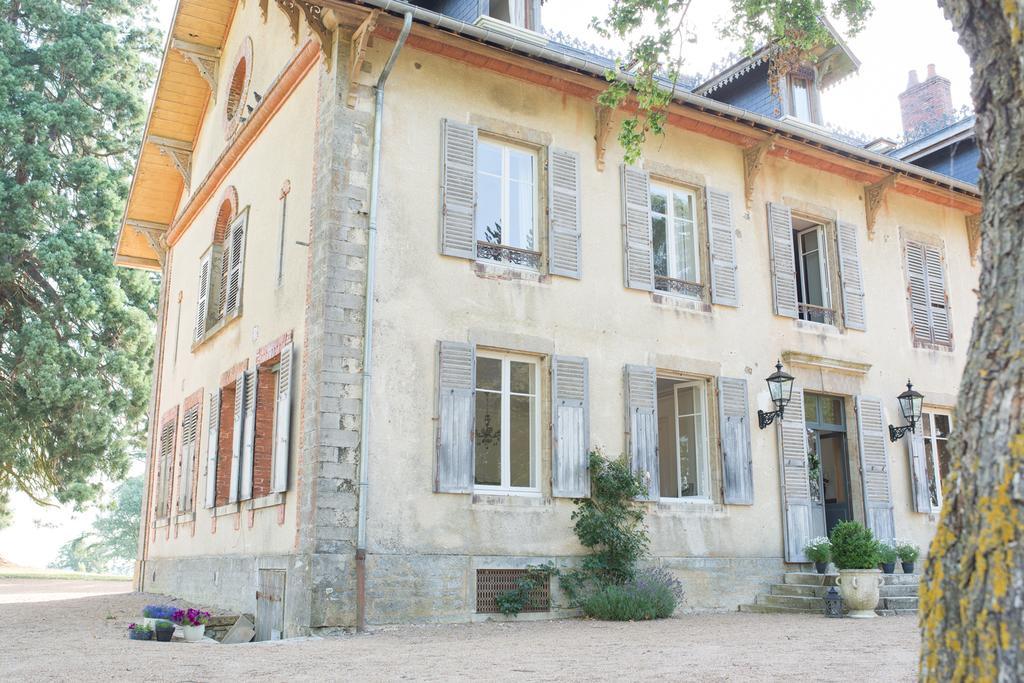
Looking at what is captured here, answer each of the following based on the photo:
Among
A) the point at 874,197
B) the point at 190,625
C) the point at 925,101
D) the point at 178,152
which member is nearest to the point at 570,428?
the point at 190,625

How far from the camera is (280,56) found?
1229 cm

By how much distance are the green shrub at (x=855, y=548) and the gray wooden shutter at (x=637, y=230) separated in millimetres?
3542

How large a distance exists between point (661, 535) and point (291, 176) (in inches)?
233

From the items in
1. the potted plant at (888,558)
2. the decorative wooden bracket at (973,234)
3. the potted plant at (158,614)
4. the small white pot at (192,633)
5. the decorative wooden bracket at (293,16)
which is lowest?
the small white pot at (192,633)

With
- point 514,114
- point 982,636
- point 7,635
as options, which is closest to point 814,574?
point 514,114

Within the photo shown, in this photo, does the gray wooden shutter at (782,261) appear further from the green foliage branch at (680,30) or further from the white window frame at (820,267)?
the green foliage branch at (680,30)

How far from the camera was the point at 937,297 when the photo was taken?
14383mm

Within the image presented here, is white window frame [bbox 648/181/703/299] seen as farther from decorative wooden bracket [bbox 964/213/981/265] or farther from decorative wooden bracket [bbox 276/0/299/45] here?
decorative wooden bracket [bbox 964/213/981/265]

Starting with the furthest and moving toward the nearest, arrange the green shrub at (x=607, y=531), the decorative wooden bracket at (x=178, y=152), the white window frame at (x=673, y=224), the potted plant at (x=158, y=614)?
the decorative wooden bracket at (x=178, y=152), the white window frame at (x=673, y=224), the green shrub at (x=607, y=531), the potted plant at (x=158, y=614)

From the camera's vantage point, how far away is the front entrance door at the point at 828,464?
12812mm

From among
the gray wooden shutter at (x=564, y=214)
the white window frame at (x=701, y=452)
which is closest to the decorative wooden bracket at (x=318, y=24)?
the gray wooden shutter at (x=564, y=214)

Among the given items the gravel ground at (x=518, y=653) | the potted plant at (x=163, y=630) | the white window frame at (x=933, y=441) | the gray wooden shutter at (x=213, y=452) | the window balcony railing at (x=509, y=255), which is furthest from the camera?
the white window frame at (x=933, y=441)

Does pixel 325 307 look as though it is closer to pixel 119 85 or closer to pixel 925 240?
pixel 925 240

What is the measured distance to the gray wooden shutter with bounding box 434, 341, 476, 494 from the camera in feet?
31.3
